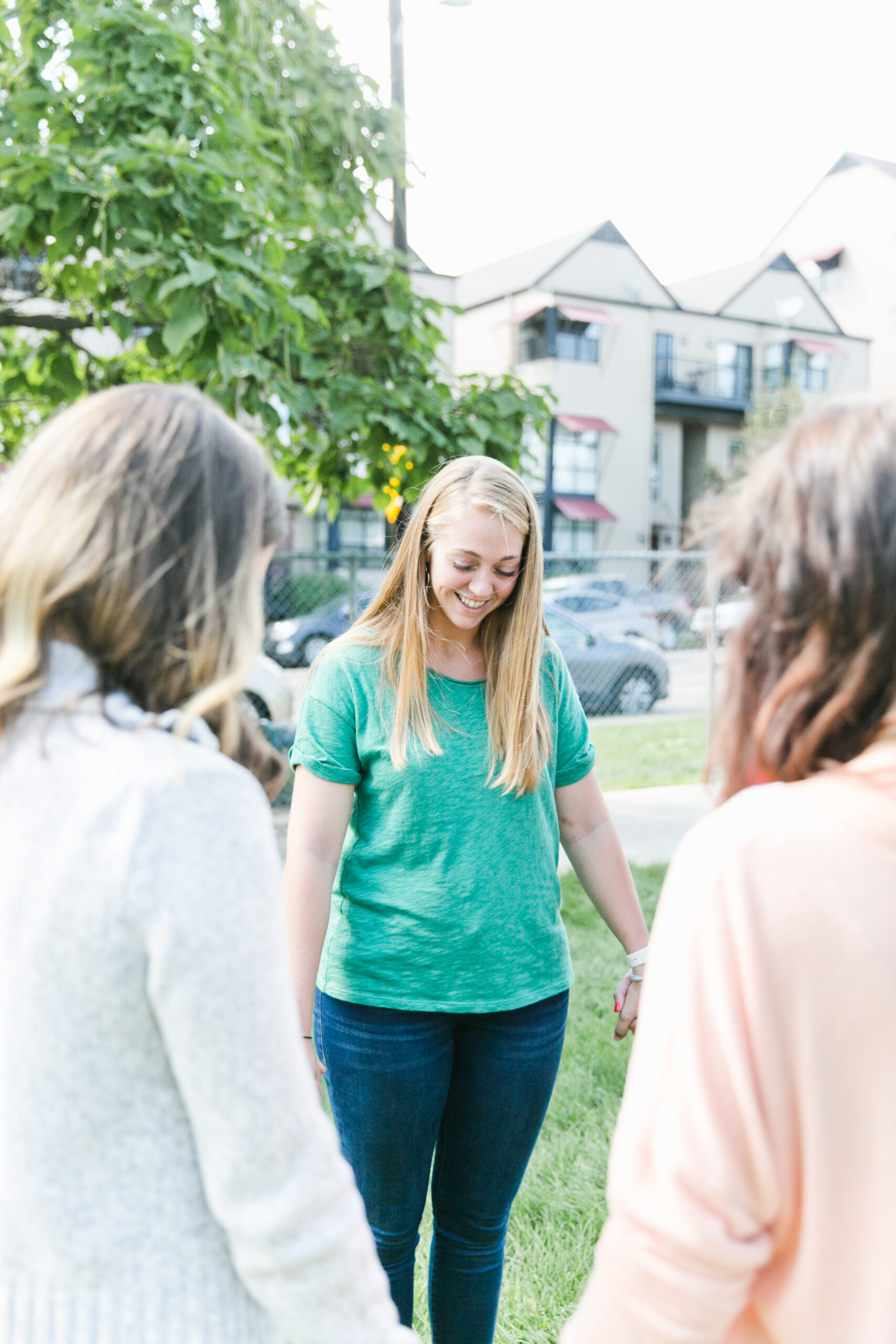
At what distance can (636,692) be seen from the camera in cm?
1195

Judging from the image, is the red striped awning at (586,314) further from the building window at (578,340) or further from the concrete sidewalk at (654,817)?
the concrete sidewalk at (654,817)

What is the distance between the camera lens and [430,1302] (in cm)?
219

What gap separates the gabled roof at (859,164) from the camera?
33906 mm

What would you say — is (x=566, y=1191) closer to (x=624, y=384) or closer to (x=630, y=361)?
(x=624, y=384)

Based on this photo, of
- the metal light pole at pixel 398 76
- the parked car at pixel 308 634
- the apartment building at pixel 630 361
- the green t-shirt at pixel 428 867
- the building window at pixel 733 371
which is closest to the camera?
the green t-shirt at pixel 428 867

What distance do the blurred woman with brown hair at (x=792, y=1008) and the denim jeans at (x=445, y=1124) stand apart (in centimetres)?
105

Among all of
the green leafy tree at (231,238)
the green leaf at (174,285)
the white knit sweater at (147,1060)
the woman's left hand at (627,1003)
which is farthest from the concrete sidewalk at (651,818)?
the white knit sweater at (147,1060)

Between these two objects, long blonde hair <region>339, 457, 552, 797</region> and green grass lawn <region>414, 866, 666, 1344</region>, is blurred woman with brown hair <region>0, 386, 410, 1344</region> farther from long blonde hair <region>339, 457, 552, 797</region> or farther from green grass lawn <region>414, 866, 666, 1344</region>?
green grass lawn <region>414, 866, 666, 1344</region>

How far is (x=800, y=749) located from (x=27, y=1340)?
0.89 m

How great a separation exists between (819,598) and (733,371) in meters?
34.6

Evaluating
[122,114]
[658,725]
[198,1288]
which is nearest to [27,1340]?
[198,1288]

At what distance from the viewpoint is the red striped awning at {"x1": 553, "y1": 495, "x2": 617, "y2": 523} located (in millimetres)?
28906

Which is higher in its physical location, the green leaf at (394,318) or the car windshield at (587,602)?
the green leaf at (394,318)

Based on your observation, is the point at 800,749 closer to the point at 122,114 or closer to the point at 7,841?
the point at 7,841
